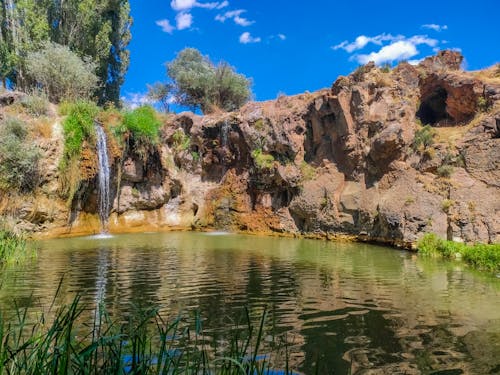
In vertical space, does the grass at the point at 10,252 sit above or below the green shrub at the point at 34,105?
below

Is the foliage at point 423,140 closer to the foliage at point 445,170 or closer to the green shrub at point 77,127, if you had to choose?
the foliage at point 445,170

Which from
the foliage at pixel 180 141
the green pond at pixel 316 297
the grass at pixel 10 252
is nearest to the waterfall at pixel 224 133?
the foliage at pixel 180 141

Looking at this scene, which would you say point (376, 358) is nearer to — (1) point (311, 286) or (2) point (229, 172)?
(1) point (311, 286)

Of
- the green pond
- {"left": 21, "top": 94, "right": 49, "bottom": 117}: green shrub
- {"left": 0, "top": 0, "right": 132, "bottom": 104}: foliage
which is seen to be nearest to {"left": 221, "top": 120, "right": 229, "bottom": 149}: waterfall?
{"left": 0, "top": 0, "right": 132, "bottom": 104}: foliage

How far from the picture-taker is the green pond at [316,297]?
5887 millimetres

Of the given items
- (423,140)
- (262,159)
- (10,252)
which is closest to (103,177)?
(262,159)

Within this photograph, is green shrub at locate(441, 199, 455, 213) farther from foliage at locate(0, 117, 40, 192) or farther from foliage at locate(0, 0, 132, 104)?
foliage at locate(0, 0, 132, 104)

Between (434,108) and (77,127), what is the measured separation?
22.3 meters

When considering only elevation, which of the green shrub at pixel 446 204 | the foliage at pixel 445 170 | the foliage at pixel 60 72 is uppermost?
the foliage at pixel 60 72

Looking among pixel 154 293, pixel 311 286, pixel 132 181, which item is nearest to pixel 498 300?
pixel 311 286

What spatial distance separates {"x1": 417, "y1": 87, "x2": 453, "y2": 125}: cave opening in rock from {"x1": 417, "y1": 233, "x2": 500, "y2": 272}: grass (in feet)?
38.7

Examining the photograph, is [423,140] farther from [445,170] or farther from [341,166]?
[341,166]

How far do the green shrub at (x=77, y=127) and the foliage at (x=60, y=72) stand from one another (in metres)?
4.45

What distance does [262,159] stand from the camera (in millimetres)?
27062
